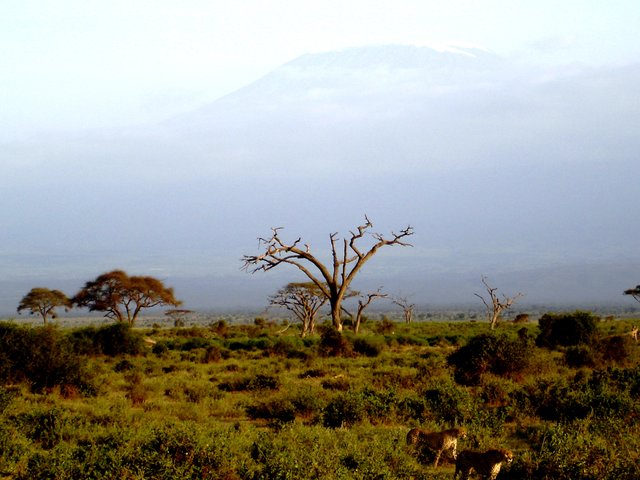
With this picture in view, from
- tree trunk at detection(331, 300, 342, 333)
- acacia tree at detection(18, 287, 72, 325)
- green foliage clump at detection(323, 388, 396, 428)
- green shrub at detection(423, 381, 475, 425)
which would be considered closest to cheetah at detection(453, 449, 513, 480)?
green shrub at detection(423, 381, 475, 425)

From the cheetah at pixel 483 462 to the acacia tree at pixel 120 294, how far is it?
158 ft

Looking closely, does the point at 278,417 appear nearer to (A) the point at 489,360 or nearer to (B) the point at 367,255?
(A) the point at 489,360

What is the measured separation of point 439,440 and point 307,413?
4198 millimetres

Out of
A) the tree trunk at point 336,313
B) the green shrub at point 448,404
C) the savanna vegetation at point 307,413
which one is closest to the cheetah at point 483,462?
the savanna vegetation at point 307,413

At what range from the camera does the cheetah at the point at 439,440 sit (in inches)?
367

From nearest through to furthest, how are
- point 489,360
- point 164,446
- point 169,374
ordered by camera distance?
point 164,446 < point 489,360 < point 169,374

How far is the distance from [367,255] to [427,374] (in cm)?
1566

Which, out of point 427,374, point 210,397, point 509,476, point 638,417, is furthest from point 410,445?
point 427,374

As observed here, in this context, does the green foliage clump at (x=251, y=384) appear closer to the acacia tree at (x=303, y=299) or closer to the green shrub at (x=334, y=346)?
the green shrub at (x=334, y=346)

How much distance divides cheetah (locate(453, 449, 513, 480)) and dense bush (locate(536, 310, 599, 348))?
24.3 meters

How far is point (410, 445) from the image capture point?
9.70 meters

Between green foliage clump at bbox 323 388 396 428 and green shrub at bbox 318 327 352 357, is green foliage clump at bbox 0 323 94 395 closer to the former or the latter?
green foliage clump at bbox 323 388 396 428

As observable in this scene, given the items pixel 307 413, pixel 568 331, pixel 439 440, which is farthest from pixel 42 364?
pixel 568 331

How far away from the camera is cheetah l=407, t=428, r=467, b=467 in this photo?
9.31 m
